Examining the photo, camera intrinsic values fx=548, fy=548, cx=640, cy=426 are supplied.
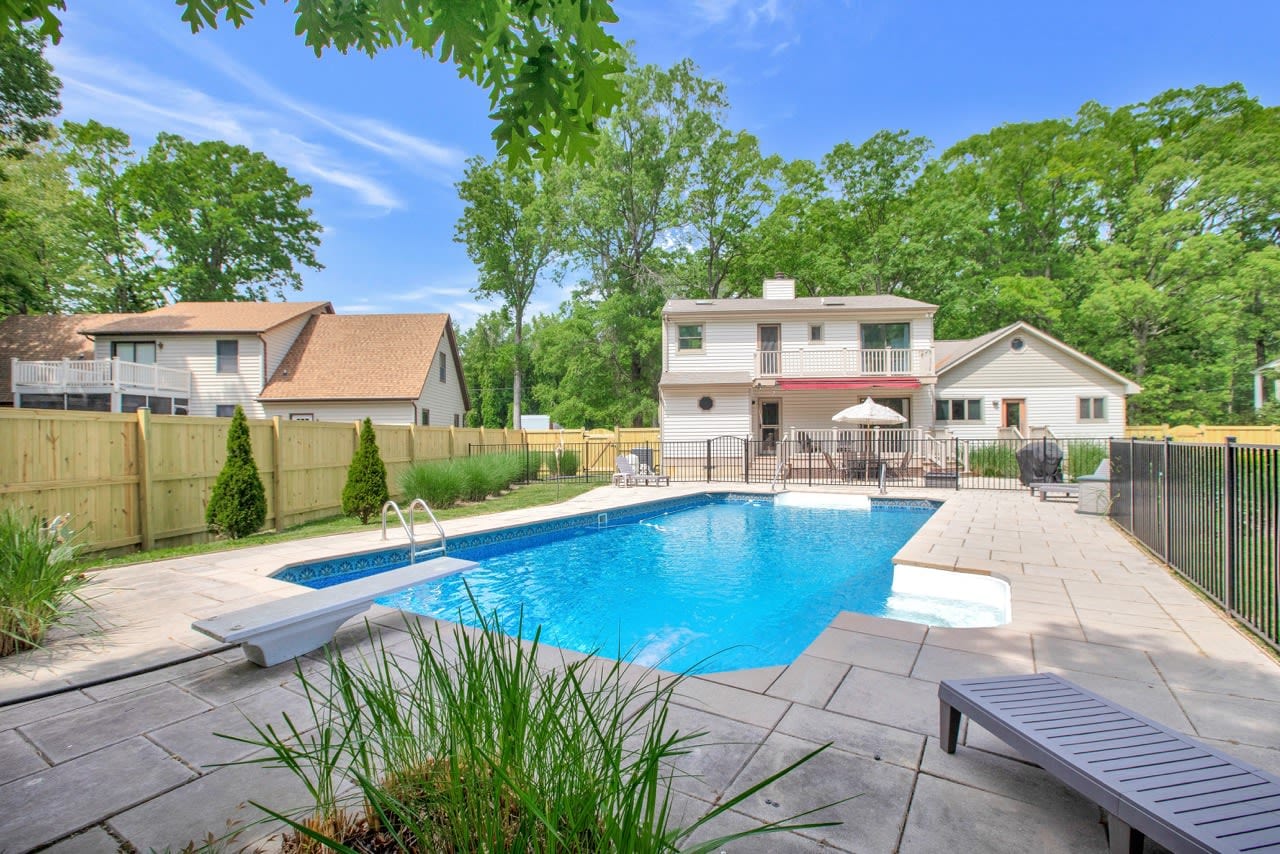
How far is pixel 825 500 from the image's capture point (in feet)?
41.6

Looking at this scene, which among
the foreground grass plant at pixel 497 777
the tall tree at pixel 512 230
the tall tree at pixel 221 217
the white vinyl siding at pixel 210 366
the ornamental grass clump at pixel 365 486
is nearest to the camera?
the foreground grass plant at pixel 497 777

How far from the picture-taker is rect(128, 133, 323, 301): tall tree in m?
26.5

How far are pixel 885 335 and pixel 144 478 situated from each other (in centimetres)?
2030

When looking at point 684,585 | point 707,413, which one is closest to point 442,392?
A: point 707,413

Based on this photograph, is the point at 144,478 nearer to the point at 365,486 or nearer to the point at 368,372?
the point at 365,486

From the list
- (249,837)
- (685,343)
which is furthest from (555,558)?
(685,343)

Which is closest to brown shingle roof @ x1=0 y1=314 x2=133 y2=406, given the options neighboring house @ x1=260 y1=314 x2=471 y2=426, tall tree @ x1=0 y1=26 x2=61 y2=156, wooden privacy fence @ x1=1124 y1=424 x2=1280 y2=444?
neighboring house @ x1=260 y1=314 x2=471 y2=426

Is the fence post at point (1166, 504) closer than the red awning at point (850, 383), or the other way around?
the fence post at point (1166, 504)

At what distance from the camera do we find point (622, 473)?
1605 centimetres

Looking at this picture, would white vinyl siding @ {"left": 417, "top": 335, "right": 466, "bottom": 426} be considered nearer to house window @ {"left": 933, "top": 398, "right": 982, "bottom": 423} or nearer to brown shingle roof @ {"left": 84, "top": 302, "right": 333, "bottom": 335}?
brown shingle roof @ {"left": 84, "top": 302, "right": 333, "bottom": 335}

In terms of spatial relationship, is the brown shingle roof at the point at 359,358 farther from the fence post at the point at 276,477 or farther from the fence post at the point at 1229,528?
the fence post at the point at 1229,528

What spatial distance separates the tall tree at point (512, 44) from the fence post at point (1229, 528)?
5.14 metres

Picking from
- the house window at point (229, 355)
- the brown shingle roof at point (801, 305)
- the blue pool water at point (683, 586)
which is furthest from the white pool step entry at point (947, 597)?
the house window at point (229, 355)

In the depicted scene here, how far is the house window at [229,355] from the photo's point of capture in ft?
65.1
